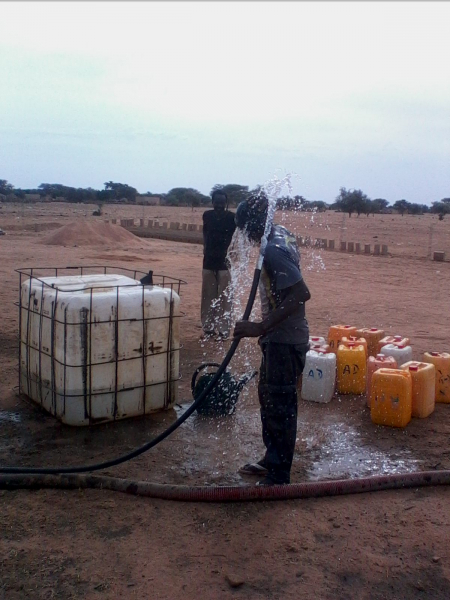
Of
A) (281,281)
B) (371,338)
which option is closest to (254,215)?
(281,281)

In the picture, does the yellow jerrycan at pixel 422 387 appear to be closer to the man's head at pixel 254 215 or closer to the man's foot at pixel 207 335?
the man's head at pixel 254 215

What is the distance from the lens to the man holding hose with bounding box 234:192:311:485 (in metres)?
3.88

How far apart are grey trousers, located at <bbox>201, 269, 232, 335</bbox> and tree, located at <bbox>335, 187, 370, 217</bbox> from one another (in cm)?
4383

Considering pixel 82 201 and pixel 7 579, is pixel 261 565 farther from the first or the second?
pixel 82 201

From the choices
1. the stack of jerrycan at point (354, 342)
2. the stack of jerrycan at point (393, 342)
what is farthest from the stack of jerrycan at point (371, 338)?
the stack of jerrycan at point (354, 342)

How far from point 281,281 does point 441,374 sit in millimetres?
2662

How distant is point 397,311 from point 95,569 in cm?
792

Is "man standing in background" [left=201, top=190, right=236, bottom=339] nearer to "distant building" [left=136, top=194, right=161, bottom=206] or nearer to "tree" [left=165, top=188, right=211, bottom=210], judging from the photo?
"tree" [left=165, top=188, right=211, bottom=210]

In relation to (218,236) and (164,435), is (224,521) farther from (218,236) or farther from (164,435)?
(218,236)

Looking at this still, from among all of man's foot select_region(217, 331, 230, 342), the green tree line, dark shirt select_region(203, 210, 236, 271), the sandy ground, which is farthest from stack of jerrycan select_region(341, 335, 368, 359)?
the green tree line

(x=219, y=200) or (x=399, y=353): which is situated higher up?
(x=219, y=200)

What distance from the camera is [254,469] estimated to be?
14.2 ft

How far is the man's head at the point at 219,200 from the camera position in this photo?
8.19 metres

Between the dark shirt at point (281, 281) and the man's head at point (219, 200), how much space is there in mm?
4175
